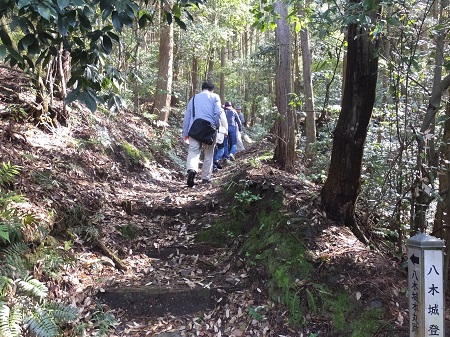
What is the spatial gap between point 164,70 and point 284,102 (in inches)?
278

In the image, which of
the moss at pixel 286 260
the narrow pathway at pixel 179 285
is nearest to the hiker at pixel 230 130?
the narrow pathway at pixel 179 285

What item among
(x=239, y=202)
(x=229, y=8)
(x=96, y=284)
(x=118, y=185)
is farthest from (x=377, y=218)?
(x=229, y=8)

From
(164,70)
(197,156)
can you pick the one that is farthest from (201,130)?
(164,70)

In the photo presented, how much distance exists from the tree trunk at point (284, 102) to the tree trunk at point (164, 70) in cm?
645

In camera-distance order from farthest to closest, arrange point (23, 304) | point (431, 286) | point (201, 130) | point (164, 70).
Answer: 1. point (164, 70)
2. point (201, 130)
3. point (23, 304)
4. point (431, 286)

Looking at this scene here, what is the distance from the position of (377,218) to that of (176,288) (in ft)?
10.1

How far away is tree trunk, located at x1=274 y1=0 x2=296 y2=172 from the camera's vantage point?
7287 mm

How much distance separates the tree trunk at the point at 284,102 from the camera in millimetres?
7287

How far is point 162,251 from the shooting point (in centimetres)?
511

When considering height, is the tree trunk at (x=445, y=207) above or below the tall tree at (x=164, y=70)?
below

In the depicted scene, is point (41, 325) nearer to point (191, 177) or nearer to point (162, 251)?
point (162, 251)

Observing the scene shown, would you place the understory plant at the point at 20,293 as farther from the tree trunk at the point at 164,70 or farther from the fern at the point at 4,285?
the tree trunk at the point at 164,70

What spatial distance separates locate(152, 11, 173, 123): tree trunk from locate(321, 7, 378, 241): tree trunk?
9446 millimetres

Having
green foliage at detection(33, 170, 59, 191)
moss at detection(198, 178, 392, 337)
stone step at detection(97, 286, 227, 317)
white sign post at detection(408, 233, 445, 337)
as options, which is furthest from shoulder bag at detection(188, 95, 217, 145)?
white sign post at detection(408, 233, 445, 337)
